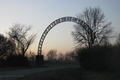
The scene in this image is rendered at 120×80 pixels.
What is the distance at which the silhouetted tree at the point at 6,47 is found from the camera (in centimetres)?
2881

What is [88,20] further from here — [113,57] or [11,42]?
[113,57]

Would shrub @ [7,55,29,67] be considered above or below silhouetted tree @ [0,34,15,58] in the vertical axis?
below

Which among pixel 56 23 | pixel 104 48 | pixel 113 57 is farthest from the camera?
pixel 56 23

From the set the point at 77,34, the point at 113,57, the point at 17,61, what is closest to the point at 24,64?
the point at 17,61

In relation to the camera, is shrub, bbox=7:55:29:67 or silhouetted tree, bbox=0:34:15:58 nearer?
shrub, bbox=7:55:29:67

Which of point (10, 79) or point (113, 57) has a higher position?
point (113, 57)

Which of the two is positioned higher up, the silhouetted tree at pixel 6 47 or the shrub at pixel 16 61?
the silhouetted tree at pixel 6 47

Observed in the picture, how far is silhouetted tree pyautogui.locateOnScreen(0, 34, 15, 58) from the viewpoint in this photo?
28812 millimetres

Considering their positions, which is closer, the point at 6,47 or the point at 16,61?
the point at 16,61

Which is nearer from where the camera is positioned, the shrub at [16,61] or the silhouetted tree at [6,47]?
the shrub at [16,61]

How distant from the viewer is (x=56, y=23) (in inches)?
1061

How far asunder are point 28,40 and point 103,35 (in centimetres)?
1674

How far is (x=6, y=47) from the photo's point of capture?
29.5m

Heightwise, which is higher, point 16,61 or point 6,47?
point 6,47
